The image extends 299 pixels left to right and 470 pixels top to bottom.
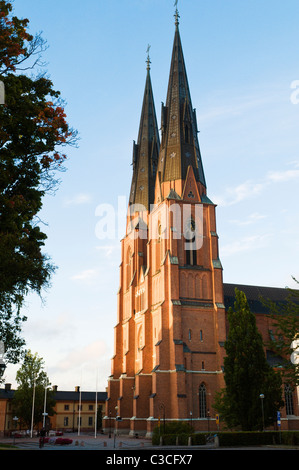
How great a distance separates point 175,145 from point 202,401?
33925mm

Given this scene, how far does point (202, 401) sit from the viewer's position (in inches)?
2127

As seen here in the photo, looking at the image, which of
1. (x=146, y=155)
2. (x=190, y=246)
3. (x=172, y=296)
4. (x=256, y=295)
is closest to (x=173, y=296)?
(x=172, y=296)

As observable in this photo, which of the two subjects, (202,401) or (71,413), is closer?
(202,401)

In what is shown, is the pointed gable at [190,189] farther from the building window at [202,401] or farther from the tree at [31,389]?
the tree at [31,389]

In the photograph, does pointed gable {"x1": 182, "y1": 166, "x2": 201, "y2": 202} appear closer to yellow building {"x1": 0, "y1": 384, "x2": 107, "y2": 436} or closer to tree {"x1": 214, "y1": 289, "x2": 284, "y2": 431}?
tree {"x1": 214, "y1": 289, "x2": 284, "y2": 431}

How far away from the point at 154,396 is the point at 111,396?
17319 millimetres

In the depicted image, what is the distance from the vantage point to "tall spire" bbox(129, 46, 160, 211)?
7619 centimetres

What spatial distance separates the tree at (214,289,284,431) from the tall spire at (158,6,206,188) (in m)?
27.1

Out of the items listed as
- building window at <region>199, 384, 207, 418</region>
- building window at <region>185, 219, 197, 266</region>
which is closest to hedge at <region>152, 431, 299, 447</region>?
building window at <region>199, 384, 207, 418</region>

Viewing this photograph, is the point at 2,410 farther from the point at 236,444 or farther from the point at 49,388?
the point at 236,444

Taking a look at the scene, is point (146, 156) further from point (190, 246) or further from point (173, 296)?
point (173, 296)

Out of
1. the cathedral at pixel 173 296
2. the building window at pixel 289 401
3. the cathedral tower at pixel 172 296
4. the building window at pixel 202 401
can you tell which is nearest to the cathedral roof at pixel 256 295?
the cathedral at pixel 173 296

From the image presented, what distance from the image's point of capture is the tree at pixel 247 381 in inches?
1620

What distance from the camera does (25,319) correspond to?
22.7m
